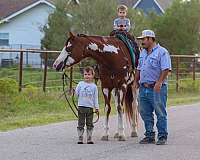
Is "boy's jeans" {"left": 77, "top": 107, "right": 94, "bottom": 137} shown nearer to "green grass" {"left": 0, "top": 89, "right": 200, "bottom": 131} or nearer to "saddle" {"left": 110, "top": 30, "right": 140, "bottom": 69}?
"saddle" {"left": 110, "top": 30, "right": 140, "bottom": 69}

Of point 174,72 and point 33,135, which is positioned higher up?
point 174,72

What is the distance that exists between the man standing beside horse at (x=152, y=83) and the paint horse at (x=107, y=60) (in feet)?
1.64

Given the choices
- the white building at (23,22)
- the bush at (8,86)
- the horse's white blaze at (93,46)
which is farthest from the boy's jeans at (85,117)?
the white building at (23,22)

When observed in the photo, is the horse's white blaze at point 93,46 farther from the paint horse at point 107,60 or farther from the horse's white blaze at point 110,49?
the horse's white blaze at point 110,49

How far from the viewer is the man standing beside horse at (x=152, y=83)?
11273mm

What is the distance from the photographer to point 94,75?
1188cm

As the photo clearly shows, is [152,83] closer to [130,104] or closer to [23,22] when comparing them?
[130,104]

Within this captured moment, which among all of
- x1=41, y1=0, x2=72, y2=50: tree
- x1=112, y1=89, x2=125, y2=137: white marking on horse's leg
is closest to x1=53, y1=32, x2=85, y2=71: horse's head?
x1=112, y1=89, x2=125, y2=137: white marking on horse's leg

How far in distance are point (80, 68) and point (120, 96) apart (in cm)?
872

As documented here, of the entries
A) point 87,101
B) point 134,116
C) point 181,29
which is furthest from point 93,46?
point 181,29

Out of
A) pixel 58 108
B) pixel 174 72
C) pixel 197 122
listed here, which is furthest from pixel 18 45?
pixel 197 122

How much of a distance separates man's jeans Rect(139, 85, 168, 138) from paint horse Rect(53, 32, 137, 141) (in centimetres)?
54

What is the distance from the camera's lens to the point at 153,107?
1157 centimetres

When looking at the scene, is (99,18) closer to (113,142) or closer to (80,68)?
(80,68)
